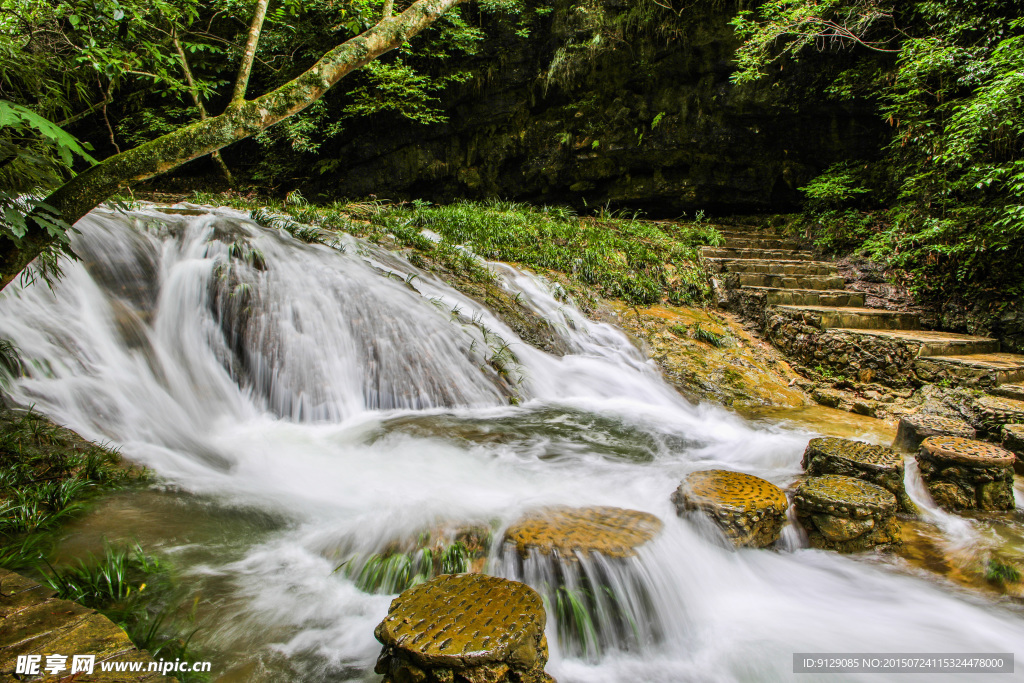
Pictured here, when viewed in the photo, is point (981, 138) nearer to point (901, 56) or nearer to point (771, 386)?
point (901, 56)

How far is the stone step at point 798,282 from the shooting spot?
7.82 meters

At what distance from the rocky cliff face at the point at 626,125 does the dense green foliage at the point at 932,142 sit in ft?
2.20

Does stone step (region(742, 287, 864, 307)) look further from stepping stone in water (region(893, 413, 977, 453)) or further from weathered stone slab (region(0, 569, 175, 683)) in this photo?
weathered stone slab (region(0, 569, 175, 683))

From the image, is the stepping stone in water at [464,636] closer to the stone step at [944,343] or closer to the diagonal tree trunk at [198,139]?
the diagonal tree trunk at [198,139]

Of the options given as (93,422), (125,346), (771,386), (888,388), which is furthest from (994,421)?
(125,346)

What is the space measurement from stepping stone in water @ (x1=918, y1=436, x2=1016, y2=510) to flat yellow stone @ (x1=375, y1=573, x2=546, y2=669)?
130 inches

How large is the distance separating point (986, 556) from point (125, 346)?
23.0 feet

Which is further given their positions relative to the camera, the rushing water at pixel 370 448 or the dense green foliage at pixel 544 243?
the dense green foliage at pixel 544 243

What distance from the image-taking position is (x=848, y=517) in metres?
3.03

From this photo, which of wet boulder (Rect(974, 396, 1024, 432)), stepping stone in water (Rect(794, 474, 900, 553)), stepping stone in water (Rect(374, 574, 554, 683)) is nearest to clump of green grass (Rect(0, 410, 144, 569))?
stepping stone in water (Rect(374, 574, 554, 683))

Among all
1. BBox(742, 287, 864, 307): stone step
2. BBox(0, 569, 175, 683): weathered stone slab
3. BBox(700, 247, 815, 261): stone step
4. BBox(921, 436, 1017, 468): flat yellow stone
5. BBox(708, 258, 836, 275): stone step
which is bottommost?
BBox(921, 436, 1017, 468): flat yellow stone

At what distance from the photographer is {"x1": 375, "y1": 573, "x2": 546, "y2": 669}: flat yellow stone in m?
1.79

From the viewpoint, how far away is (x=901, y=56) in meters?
7.50

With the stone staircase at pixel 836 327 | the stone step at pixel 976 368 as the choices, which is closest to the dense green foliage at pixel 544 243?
the stone staircase at pixel 836 327
